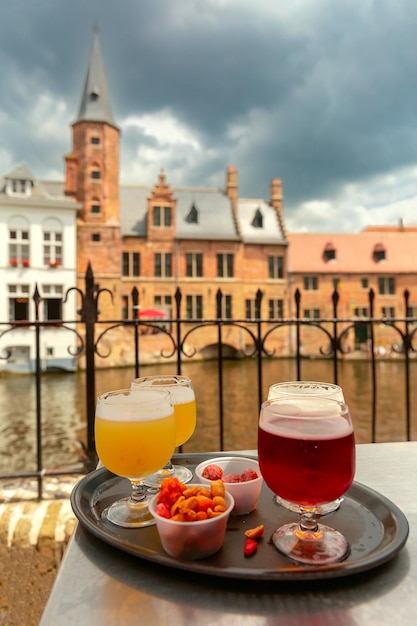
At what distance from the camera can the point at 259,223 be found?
25.2m

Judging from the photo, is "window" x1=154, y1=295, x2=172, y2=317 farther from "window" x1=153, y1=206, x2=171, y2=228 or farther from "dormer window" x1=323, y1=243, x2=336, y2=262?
"dormer window" x1=323, y1=243, x2=336, y2=262

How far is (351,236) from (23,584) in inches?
1133

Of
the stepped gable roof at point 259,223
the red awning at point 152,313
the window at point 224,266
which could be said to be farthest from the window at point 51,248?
the stepped gable roof at point 259,223

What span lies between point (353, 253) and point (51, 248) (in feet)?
63.1

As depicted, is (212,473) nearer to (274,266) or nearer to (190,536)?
(190,536)

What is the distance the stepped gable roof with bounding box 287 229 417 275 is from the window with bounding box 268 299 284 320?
228cm

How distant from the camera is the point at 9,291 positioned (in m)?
18.9

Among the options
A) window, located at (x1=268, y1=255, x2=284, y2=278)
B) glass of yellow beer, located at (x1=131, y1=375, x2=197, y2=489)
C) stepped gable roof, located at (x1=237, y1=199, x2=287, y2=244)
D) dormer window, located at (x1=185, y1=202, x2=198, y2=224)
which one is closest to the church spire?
dormer window, located at (x1=185, y1=202, x2=198, y2=224)

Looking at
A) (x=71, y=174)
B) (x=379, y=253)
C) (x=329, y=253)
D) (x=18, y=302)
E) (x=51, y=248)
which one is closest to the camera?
(x=18, y=302)

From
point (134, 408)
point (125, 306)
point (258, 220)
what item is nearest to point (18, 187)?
point (125, 306)

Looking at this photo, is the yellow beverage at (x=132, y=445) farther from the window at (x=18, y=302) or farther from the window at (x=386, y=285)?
the window at (x=386, y=285)

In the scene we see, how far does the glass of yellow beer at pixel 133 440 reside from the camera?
889mm

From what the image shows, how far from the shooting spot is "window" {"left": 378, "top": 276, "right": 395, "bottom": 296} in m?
25.7

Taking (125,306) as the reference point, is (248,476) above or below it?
below
